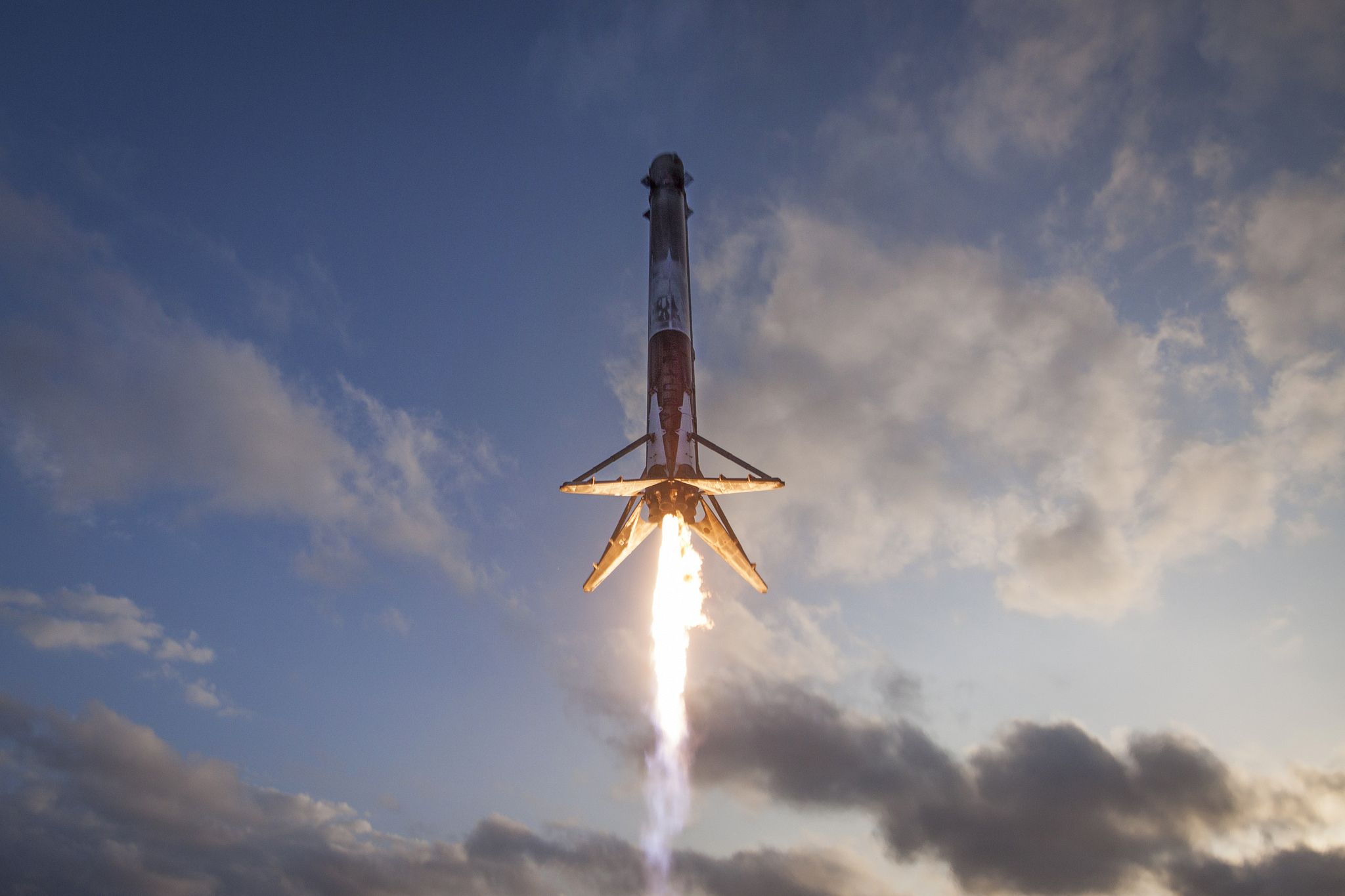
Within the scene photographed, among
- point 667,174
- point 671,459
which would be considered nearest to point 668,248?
point 667,174

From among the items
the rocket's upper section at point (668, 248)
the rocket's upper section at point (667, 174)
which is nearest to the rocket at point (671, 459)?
the rocket's upper section at point (668, 248)

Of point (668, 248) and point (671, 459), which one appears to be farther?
point (668, 248)

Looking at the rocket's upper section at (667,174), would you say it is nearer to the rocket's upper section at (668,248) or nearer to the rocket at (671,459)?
the rocket's upper section at (668,248)

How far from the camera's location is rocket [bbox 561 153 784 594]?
3941cm

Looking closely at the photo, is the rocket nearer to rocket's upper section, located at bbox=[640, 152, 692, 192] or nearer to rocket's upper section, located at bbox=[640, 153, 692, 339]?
rocket's upper section, located at bbox=[640, 153, 692, 339]

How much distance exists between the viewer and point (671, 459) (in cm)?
3966

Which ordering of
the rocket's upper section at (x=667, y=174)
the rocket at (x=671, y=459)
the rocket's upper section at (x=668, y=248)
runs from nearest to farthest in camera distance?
the rocket at (x=671, y=459) < the rocket's upper section at (x=668, y=248) < the rocket's upper section at (x=667, y=174)

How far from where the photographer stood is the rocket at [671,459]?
39.4m

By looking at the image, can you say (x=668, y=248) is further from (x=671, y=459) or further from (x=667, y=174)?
(x=671, y=459)

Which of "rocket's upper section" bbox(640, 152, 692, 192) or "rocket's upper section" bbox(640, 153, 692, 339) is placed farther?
"rocket's upper section" bbox(640, 152, 692, 192)

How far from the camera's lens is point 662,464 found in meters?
39.6

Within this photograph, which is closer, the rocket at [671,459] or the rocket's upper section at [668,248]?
the rocket at [671,459]

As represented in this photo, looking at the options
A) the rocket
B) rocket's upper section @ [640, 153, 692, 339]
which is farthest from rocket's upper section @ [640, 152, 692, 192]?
the rocket

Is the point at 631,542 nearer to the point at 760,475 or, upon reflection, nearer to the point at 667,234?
the point at 760,475
